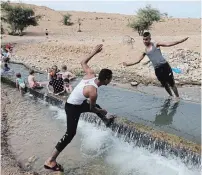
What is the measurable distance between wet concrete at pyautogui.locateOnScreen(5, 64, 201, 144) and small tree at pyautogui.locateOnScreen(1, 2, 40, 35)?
25.8 metres

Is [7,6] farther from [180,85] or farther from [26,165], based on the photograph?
[26,165]

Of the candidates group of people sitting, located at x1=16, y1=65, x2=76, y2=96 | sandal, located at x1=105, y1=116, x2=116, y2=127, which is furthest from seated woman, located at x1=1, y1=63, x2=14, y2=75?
sandal, located at x1=105, y1=116, x2=116, y2=127

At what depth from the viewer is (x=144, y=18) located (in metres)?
31.1

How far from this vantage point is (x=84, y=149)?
712cm

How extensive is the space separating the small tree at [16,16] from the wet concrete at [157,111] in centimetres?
2578

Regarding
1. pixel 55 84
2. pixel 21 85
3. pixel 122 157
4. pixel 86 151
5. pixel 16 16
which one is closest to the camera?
pixel 122 157

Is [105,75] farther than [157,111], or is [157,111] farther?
[157,111]

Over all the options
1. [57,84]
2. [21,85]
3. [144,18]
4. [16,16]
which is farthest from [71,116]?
[16,16]

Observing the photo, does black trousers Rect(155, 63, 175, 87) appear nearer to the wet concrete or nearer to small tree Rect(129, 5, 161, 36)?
the wet concrete

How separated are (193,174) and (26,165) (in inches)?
121

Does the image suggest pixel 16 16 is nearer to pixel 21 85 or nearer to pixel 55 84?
pixel 21 85

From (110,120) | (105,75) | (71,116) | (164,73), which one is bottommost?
(110,120)

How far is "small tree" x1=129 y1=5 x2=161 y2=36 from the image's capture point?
3109 centimetres

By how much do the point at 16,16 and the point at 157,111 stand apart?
28576 millimetres
